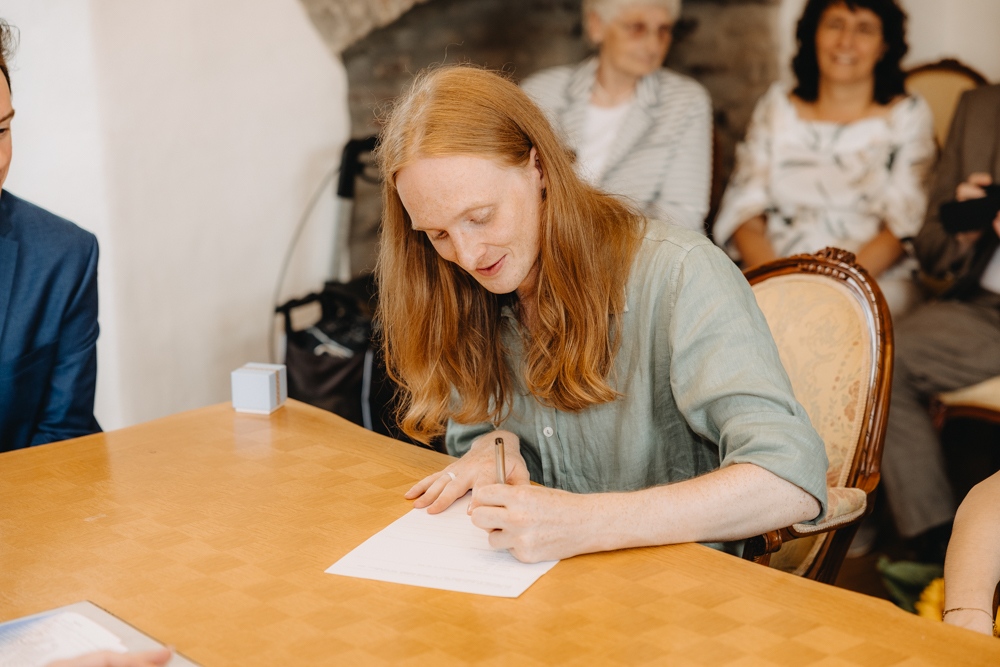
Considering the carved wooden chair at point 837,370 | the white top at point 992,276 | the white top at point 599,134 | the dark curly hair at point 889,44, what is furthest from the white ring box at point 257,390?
the dark curly hair at point 889,44

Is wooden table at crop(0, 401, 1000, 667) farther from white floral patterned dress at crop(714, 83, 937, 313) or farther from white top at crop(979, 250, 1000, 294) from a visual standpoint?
white floral patterned dress at crop(714, 83, 937, 313)

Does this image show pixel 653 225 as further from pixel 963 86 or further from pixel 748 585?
pixel 963 86

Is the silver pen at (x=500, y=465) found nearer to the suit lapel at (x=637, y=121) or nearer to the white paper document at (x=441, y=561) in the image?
the white paper document at (x=441, y=561)

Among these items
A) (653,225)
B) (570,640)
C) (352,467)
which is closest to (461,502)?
(352,467)

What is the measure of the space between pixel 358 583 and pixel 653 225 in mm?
784

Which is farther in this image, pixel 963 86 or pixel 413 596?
pixel 963 86

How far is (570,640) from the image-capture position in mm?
821

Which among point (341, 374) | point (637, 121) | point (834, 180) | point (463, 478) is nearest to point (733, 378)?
point (463, 478)

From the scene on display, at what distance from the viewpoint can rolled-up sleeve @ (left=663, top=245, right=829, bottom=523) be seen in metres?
1.09

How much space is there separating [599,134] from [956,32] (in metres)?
1.32

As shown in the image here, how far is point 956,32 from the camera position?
3010 mm

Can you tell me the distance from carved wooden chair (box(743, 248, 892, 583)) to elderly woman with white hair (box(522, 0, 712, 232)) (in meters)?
1.58

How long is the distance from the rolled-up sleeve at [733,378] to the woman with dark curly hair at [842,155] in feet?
6.04

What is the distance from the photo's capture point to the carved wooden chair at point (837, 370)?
4.62 feet
